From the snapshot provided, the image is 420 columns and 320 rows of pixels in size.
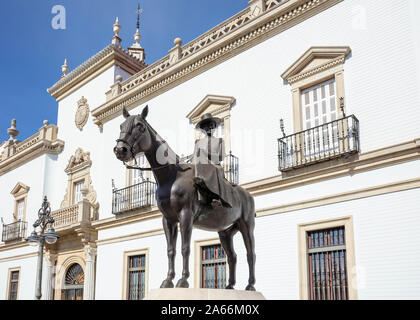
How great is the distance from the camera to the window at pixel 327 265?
389 inches

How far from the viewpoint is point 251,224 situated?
622 centimetres

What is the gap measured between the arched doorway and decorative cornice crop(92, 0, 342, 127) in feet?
19.4

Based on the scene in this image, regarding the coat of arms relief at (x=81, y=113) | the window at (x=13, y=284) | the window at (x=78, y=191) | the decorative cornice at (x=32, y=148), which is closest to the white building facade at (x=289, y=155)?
the window at (x=78, y=191)

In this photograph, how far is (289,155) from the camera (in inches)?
447

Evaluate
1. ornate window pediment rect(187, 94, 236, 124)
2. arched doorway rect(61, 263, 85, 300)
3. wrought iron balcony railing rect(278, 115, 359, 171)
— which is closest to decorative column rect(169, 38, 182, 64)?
ornate window pediment rect(187, 94, 236, 124)

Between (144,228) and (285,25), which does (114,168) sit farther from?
(285,25)

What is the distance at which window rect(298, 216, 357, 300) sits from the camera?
9.77 m

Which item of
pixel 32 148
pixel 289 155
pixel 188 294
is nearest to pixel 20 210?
pixel 32 148

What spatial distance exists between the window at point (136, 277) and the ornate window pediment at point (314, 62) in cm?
754

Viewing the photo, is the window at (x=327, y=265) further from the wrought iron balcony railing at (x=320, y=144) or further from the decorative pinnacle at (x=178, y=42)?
the decorative pinnacle at (x=178, y=42)

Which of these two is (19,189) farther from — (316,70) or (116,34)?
(316,70)

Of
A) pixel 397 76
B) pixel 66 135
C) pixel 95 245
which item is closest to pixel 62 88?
pixel 66 135

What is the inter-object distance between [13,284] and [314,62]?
56.8 ft

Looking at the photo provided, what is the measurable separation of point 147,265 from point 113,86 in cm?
744
